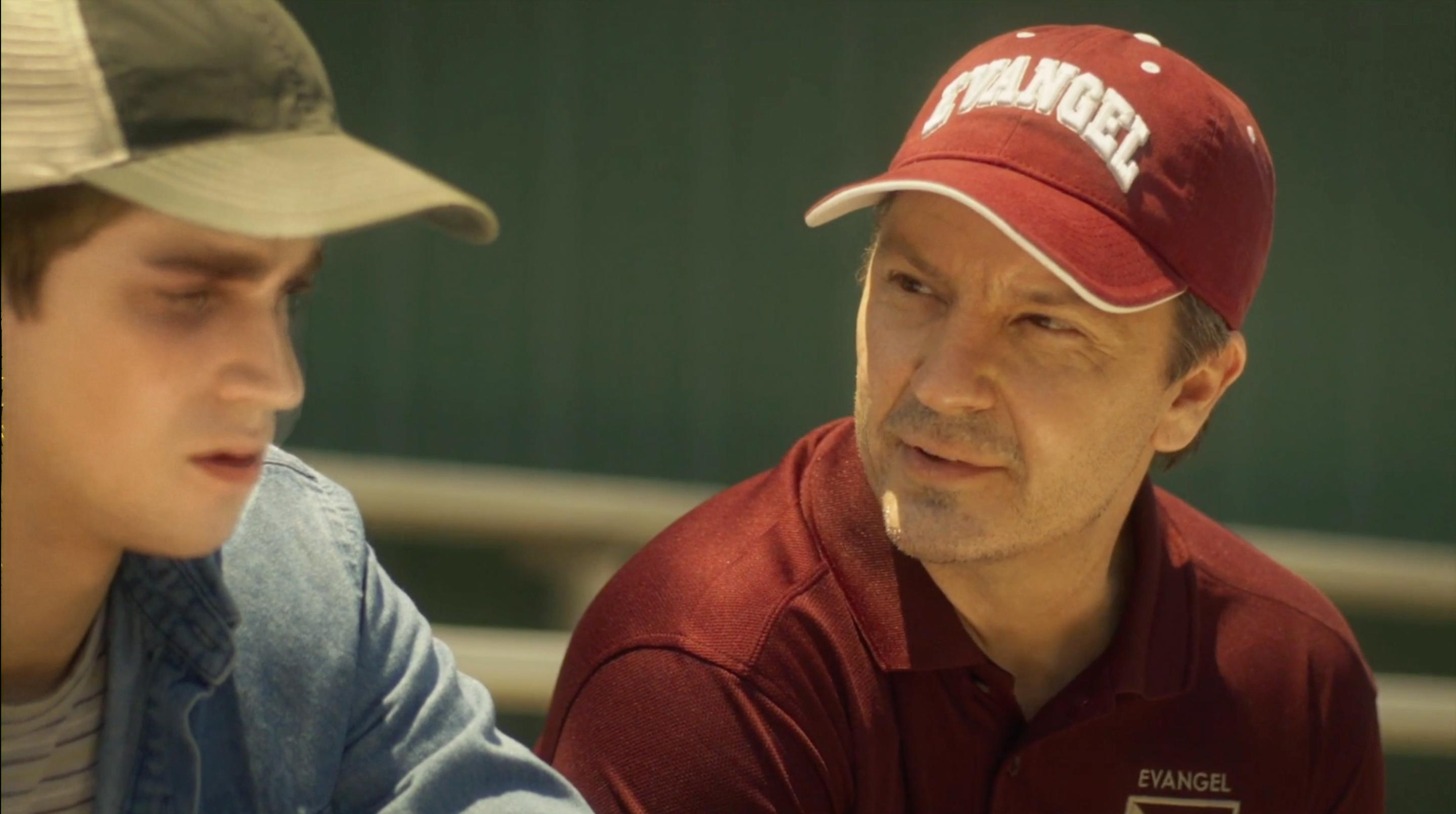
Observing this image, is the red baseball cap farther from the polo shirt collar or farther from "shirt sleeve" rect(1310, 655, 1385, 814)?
"shirt sleeve" rect(1310, 655, 1385, 814)

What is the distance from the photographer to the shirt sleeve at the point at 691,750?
5.74 ft

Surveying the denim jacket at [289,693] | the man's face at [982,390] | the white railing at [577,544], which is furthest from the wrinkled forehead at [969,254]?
the white railing at [577,544]

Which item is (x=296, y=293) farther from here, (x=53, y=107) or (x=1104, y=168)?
(x=1104, y=168)

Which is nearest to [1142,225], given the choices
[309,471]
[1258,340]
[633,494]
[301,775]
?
[309,471]

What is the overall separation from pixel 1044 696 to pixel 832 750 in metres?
0.32

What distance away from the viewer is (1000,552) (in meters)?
1.89

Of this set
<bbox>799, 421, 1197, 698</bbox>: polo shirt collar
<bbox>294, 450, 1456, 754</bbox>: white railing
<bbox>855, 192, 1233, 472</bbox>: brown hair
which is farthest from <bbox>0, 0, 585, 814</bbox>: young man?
<bbox>294, 450, 1456, 754</bbox>: white railing

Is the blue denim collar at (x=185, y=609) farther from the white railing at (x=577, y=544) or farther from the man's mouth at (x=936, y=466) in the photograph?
the white railing at (x=577, y=544)

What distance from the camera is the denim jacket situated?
52.6 inches

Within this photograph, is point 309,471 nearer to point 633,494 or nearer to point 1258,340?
point 633,494

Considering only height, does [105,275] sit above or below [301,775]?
above

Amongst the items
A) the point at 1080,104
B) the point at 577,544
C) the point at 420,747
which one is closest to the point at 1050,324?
the point at 1080,104

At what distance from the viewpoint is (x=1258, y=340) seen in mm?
3543

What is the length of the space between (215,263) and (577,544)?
203 cm
